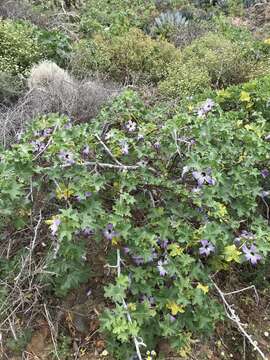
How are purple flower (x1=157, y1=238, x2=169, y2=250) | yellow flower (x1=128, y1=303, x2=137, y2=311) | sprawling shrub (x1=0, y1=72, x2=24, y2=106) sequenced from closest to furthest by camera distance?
1. yellow flower (x1=128, y1=303, x2=137, y2=311)
2. purple flower (x1=157, y1=238, x2=169, y2=250)
3. sprawling shrub (x1=0, y1=72, x2=24, y2=106)

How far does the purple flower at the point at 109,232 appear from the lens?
2.15 meters

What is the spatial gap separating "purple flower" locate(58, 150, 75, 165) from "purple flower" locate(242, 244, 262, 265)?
90cm

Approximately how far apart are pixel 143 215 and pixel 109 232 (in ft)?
1.02

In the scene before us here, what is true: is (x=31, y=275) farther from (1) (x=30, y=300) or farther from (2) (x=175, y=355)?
(2) (x=175, y=355)

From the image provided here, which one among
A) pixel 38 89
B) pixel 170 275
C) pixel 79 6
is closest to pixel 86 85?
pixel 38 89

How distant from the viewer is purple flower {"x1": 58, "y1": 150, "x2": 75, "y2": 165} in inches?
88.4

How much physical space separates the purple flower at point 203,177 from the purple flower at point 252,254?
0.35m

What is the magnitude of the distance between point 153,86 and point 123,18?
1847 millimetres

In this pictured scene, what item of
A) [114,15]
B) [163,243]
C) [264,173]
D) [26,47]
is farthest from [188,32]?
[163,243]

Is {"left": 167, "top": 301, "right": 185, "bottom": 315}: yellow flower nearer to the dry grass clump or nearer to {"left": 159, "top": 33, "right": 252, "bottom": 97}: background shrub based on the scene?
the dry grass clump

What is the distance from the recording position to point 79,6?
270 inches

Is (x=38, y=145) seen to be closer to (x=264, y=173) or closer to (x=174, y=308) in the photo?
(x=174, y=308)

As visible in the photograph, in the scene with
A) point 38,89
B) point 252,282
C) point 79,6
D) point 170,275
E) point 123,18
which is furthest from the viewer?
point 79,6

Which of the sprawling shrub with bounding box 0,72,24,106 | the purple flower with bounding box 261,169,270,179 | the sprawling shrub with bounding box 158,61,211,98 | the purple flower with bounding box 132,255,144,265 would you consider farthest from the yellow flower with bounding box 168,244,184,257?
the sprawling shrub with bounding box 0,72,24,106
